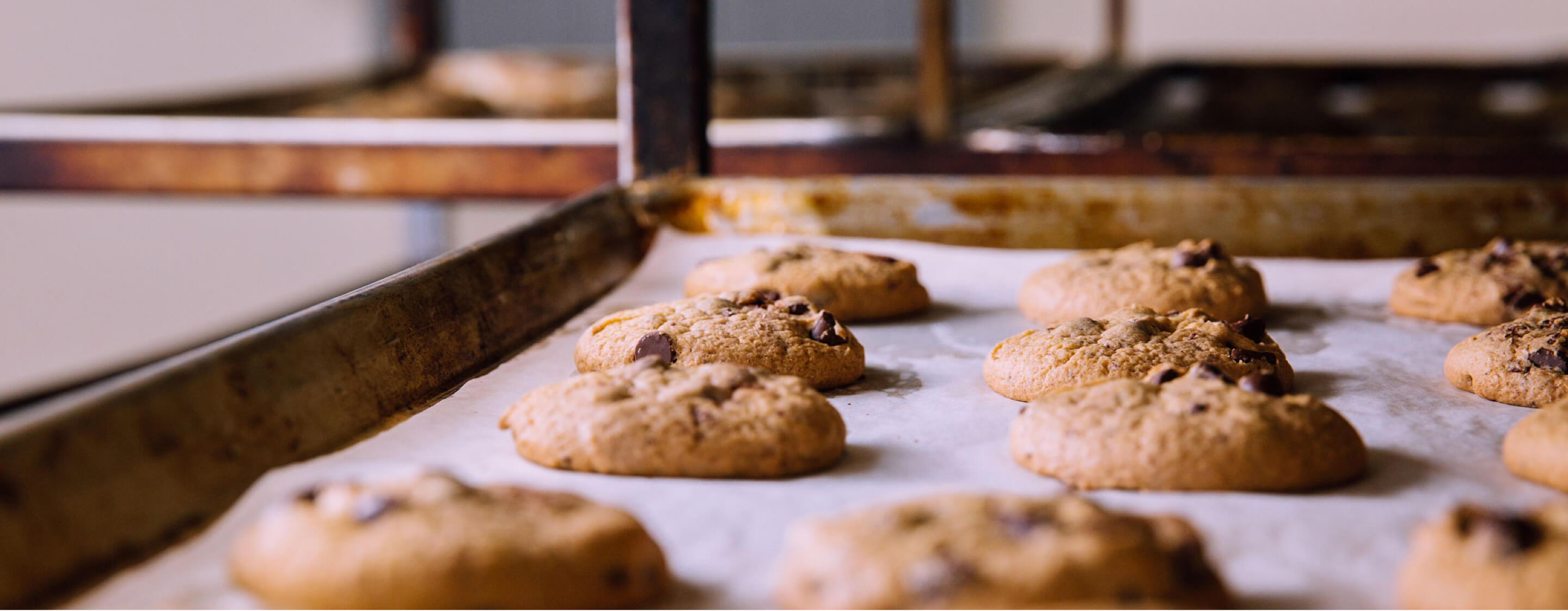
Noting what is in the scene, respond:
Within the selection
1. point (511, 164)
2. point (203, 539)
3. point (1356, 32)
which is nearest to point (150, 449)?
point (203, 539)

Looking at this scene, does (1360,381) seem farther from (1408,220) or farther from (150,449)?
(150,449)

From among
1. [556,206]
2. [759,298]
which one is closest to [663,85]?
[556,206]

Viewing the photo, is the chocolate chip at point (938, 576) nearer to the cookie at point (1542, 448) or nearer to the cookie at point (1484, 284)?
the cookie at point (1542, 448)

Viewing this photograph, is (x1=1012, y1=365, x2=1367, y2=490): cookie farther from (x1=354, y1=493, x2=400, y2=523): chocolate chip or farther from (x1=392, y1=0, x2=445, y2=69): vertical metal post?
(x1=392, y1=0, x2=445, y2=69): vertical metal post

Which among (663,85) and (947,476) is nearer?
(947,476)

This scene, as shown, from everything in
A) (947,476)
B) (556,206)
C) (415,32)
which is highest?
(415,32)

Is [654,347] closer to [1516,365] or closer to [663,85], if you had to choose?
[1516,365]

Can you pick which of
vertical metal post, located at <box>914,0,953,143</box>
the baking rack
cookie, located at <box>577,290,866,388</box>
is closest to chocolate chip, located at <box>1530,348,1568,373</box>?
cookie, located at <box>577,290,866,388</box>
